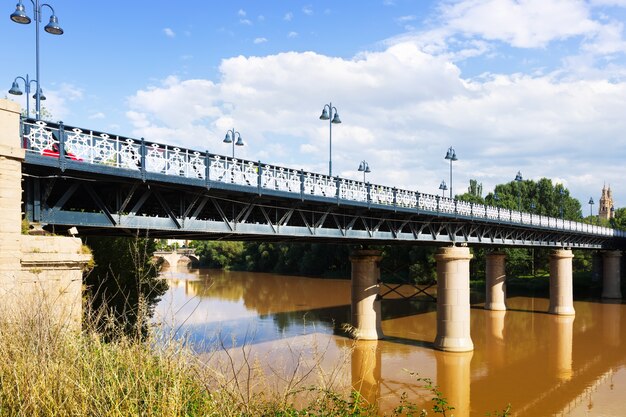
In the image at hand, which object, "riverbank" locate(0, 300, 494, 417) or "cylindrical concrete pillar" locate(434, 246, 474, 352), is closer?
"riverbank" locate(0, 300, 494, 417)

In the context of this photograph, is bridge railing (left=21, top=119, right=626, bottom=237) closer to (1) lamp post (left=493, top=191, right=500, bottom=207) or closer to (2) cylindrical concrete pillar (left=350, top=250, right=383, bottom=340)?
(2) cylindrical concrete pillar (left=350, top=250, right=383, bottom=340)

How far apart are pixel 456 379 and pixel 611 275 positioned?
1680 inches

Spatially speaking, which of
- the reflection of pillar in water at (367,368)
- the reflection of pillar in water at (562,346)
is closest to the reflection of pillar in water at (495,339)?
the reflection of pillar in water at (562,346)

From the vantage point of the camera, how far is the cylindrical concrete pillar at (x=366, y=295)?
105 feet

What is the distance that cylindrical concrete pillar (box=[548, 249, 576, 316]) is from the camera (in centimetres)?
4647

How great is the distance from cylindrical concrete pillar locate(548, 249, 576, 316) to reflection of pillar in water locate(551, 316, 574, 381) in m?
1.20

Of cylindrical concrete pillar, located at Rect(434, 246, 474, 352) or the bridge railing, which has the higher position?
the bridge railing

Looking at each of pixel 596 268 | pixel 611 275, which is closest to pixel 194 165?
pixel 611 275

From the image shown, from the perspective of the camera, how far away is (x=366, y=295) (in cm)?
3225

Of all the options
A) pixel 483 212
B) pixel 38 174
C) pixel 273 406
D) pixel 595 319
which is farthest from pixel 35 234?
pixel 595 319

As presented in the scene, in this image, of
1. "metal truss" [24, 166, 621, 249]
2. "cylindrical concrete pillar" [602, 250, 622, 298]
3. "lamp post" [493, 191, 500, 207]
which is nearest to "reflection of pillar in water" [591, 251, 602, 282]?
"cylindrical concrete pillar" [602, 250, 622, 298]

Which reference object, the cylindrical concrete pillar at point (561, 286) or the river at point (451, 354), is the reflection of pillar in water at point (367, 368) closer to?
the river at point (451, 354)

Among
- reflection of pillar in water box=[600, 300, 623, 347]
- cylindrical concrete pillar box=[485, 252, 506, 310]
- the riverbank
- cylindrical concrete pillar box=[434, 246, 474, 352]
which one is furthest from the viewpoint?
cylindrical concrete pillar box=[485, 252, 506, 310]

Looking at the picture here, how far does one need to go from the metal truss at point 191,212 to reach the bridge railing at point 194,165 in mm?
470
